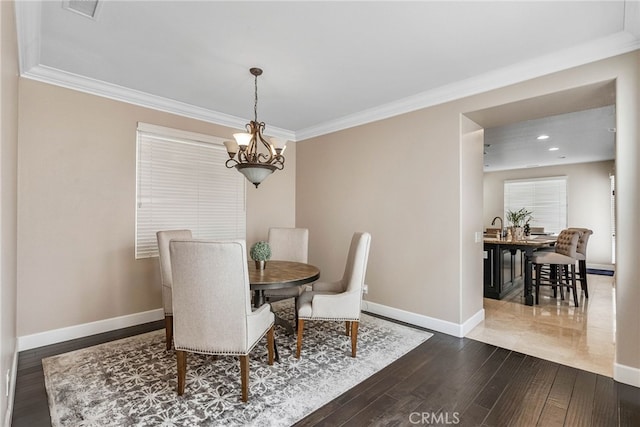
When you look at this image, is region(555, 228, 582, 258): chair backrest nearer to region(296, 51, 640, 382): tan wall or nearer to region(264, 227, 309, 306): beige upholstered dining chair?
region(296, 51, 640, 382): tan wall

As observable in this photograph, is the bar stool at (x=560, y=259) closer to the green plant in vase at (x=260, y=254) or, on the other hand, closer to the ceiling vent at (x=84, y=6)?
the green plant in vase at (x=260, y=254)

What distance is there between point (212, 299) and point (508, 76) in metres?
3.22

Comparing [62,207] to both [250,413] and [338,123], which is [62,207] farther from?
[338,123]

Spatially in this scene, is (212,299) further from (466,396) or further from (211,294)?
(466,396)

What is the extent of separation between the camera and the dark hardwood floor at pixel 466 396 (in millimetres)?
1901

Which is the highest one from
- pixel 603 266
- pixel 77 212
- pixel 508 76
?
pixel 508 76

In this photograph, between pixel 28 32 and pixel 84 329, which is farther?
pixel 84 329

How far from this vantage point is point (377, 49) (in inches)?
99.6

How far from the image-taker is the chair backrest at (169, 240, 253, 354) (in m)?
1.98

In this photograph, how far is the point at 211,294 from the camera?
6.59 ft

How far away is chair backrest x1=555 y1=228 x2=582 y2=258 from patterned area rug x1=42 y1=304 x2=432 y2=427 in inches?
117

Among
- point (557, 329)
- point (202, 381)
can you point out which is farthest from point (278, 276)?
point (557, 329)

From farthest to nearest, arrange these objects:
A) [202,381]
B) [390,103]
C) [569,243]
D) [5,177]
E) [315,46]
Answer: [569,243]
[390,103]
[315,46]
[202,381]
[5,177]

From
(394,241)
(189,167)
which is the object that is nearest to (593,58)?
(394,241)
